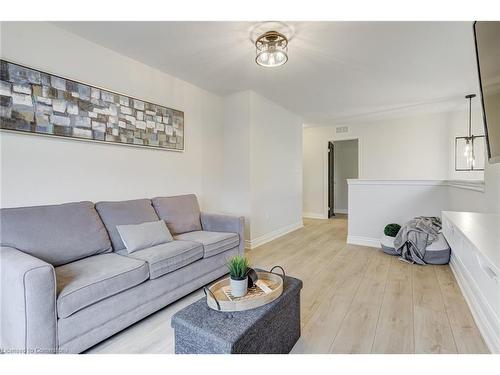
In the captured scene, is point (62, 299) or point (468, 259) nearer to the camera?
point (62, 299)

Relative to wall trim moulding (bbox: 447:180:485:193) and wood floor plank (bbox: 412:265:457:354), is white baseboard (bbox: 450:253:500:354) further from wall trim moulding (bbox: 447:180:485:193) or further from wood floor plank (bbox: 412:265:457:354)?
wall trim moulding (bbox: 447:180:485:193)

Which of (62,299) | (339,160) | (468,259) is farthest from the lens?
(339,160)

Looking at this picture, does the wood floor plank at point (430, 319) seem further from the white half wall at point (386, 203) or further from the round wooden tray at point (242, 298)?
the white half wall at point (386, 203)

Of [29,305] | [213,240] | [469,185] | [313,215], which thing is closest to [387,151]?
[313,215]

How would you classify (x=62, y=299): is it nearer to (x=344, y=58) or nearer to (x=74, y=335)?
(x=74, y=335)

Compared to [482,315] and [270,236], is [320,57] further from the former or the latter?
[270,236]

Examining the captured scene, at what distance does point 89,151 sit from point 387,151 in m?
5.59

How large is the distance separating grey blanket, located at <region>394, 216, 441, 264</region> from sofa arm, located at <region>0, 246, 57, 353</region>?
3.42 metres

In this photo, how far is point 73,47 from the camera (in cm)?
224

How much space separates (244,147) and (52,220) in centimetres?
249

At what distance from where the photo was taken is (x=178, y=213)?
279 cm

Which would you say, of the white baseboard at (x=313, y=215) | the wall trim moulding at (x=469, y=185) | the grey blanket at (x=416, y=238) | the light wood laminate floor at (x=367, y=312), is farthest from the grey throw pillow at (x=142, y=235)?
the white baseboard at (x=313, y=215)

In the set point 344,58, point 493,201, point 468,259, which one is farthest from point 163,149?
point 493,201

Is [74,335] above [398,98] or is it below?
below
